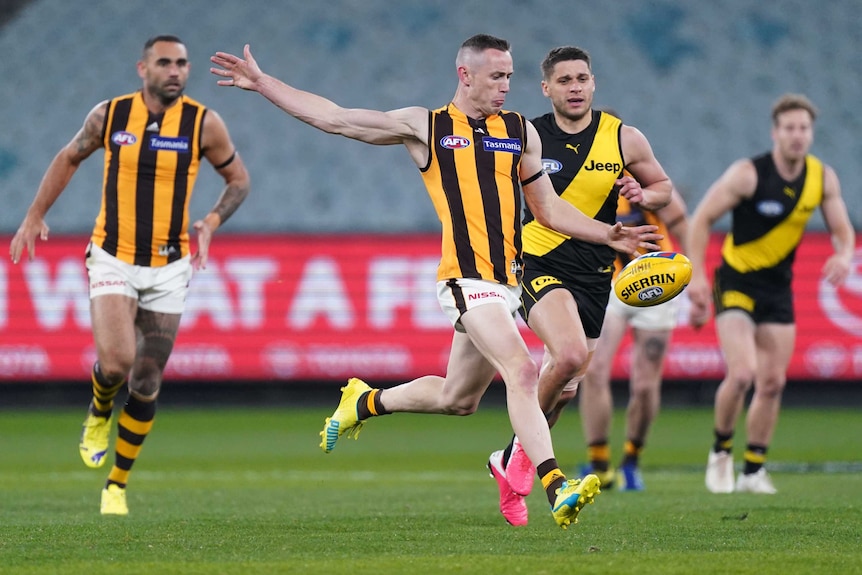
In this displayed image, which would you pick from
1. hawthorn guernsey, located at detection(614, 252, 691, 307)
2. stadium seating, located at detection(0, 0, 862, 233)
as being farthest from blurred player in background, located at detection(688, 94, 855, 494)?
stadium seating, located at detection(0, 0, 862, 233)

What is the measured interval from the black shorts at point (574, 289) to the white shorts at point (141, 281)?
2035mm

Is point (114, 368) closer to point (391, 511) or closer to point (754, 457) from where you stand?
point (391, 511)

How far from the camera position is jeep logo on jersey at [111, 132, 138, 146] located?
7898 mm

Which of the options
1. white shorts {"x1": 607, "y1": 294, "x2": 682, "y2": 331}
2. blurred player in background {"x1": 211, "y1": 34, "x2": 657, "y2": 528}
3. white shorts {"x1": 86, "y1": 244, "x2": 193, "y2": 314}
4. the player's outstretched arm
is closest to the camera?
blurred player in background {"x1": 211, "y1": 34, "x2": 657, "y2": 528}

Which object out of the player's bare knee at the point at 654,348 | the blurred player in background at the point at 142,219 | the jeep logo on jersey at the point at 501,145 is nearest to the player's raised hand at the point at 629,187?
the jeep logo on jersey at the point at 501,145

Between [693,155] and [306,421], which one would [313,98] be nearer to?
[306,421]

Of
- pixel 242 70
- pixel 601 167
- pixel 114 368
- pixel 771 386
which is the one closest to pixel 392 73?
pixel 771 386

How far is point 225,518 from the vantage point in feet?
23.3

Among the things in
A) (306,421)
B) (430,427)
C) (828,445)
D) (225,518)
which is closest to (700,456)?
(828,445)

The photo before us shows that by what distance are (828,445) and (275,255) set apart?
6735mm

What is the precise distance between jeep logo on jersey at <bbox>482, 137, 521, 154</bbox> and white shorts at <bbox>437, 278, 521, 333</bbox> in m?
0.65

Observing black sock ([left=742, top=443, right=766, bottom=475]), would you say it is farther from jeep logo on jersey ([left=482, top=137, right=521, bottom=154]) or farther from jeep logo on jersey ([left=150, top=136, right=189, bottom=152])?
jeep logo on jersey ([left=150, top=136, right=189, bottom=152])

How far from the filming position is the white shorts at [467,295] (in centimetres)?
634

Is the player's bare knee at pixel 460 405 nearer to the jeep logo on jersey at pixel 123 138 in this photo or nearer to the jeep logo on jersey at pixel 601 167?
the jeep logo on jersey at pixel 601 167
